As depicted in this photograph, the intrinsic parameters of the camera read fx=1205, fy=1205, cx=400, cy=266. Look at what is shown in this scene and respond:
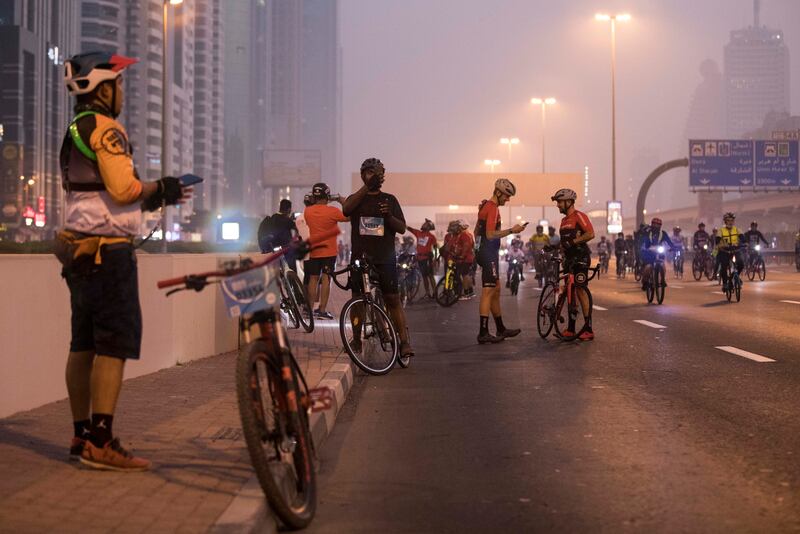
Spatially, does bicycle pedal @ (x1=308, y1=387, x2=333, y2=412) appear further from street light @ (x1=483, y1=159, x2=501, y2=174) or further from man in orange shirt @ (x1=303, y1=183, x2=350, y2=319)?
street light @ (x1=483, y1=159, x2=501, y2=174)

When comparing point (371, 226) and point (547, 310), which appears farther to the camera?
point (547, 310)

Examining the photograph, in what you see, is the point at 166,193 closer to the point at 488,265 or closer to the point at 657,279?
the point at 488,265

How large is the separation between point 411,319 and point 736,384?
10638 millimetres

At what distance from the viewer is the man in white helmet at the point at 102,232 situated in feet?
19.3

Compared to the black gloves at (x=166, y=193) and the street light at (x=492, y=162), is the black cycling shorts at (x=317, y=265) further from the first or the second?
the street light at (x=492, y=162)

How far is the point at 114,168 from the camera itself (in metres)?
5.86

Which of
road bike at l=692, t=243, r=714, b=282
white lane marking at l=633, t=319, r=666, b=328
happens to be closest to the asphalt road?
white lane marking at l=633, t=319, r=666, b=328

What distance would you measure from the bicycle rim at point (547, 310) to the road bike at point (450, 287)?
9185 mm

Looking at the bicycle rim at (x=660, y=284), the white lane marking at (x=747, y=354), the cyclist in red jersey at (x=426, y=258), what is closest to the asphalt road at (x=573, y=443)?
the white lane marking at (x=747, y=354)

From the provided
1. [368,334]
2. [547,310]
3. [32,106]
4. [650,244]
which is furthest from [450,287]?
[32,106]

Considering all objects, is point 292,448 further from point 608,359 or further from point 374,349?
point 608,359

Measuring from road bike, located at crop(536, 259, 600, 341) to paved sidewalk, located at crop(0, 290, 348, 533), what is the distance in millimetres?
5819

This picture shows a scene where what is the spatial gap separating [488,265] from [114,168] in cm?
830

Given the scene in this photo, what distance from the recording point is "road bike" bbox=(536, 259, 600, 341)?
46.5 ft
